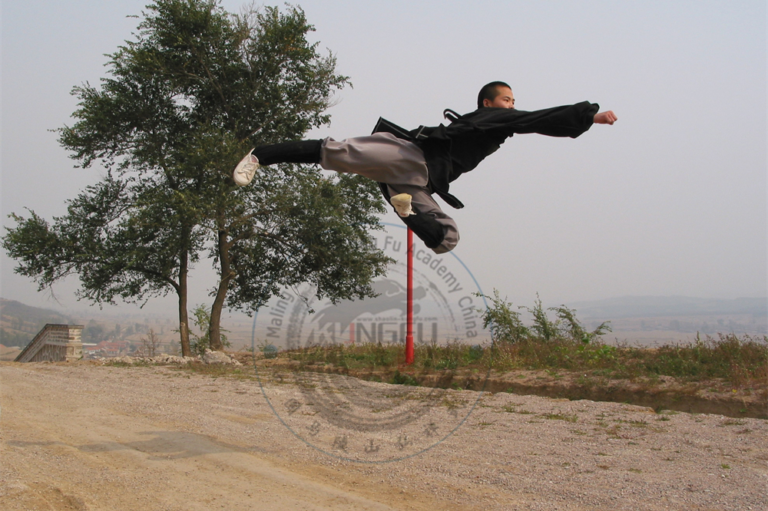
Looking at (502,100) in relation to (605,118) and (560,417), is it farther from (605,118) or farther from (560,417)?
(560,417)

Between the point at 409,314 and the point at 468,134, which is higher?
the point at 468,134

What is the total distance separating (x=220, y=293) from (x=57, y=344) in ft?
19.3

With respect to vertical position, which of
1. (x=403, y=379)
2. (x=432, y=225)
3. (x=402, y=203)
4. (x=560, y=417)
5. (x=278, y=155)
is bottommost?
(x=560, y=417)

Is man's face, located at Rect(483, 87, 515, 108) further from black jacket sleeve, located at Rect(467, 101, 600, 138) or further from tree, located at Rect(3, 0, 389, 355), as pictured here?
tree, located at Rect(3, 0, 389, 355)

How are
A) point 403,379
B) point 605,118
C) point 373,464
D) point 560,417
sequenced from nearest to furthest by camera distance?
point 605,118
point 373,464
point 560,417
point 403,379

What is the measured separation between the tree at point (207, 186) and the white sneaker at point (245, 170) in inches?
494

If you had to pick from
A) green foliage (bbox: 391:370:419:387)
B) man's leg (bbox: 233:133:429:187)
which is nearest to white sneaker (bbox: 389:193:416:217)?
man's leg (bbox: 233:133:429:187)

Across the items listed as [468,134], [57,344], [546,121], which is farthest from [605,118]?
[57,344]

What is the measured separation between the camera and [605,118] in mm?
3662

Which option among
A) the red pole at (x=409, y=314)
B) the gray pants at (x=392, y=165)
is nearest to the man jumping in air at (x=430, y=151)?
the gray pants at (x=392, y=165)

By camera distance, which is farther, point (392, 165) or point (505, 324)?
point (505, 324)

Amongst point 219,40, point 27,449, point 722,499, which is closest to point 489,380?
point 722,499

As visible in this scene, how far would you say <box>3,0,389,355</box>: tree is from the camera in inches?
669

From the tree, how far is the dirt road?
9.36 meters
